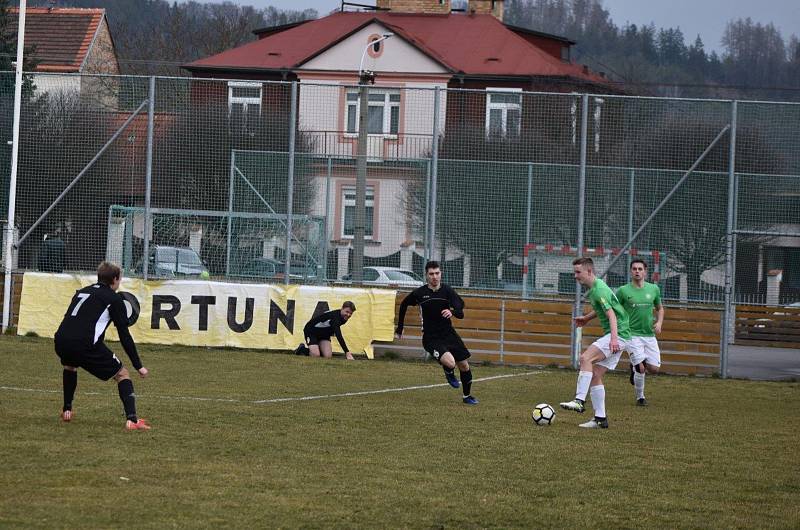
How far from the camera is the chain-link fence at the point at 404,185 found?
22.0m

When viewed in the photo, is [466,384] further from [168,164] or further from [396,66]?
[396,66]

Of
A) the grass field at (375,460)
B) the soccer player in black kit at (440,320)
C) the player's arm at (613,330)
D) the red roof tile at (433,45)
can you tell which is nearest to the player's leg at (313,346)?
the grass field at (375,460)

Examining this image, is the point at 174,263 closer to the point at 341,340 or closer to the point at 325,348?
the point at 325,348

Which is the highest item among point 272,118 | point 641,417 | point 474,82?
point 474,82

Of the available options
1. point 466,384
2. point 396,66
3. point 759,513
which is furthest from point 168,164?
point 396,66

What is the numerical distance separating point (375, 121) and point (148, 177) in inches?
179

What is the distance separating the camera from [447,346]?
15625 mm

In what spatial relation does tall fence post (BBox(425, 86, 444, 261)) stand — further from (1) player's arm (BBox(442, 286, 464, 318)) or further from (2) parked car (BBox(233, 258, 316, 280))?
(1) player's arm (BBox(442, 286, 464, 318))

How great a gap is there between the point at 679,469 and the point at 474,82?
28016mm

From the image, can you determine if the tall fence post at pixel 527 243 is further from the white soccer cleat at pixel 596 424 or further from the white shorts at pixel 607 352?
the white soccer cleat at pixel 596 424

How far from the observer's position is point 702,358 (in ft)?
72.2

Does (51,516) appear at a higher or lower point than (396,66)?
lower

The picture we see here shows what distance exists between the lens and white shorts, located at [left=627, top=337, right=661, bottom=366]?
52.1 feet

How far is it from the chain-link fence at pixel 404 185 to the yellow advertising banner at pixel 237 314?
0.53m
